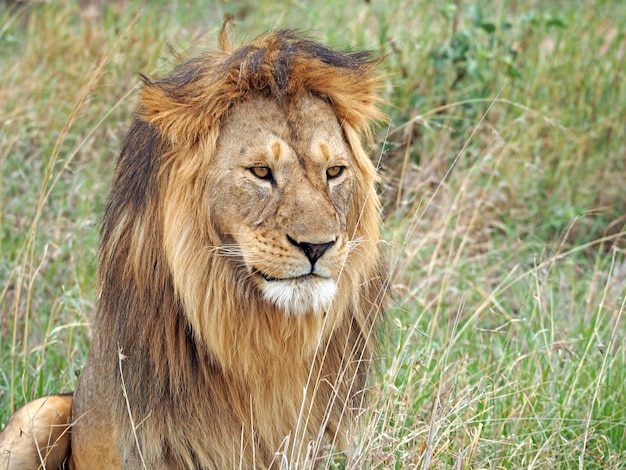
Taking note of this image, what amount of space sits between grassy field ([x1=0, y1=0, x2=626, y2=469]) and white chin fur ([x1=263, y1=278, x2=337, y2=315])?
0.52 m

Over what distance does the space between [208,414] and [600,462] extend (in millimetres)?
1448

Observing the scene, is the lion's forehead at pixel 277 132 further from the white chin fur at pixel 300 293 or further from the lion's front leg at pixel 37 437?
the lion's front leg at pixel 37 437

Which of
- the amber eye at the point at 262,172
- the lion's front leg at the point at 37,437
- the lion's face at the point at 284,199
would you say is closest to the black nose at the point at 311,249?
the lion's face at the point at 284,199

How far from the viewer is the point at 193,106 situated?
2.68 metres

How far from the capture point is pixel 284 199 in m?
2.58

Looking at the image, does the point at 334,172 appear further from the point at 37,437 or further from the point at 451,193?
the point at 451,193

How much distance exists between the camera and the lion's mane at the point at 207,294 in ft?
8.82

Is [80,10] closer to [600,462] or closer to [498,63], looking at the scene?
[498,63]

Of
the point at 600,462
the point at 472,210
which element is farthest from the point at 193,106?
the point at 472,210

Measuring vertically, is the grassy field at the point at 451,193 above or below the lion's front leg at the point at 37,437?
above

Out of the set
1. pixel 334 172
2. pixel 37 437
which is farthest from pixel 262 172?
pixel 37 437

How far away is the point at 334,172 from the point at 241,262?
0.37 meters

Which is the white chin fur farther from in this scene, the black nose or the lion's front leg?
the lion's front leg

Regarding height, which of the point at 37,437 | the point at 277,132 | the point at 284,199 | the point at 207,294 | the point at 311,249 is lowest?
the point at 37,437
